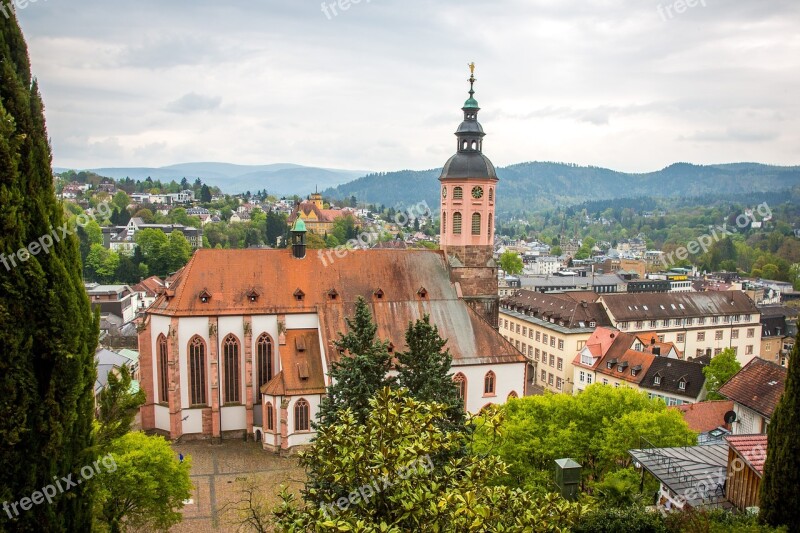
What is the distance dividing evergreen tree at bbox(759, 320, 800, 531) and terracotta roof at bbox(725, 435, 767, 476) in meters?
1.66

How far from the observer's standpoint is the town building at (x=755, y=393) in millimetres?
28875

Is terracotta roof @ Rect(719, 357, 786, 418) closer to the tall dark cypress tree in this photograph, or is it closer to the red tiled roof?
the red tiled roof

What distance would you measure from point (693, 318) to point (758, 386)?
41221mm

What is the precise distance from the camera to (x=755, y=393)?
30094mm

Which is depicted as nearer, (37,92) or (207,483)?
(37,92)

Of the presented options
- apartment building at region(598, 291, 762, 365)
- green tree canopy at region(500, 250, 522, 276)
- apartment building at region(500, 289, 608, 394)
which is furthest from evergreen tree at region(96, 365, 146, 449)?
green tree canopy at region(500, 250, 522, 276)

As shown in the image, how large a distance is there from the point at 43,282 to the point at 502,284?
100.0 metres

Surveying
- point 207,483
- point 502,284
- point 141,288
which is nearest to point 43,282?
point 207,483

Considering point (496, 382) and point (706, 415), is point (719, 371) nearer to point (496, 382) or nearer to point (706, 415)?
point (706, 415)

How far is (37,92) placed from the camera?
10984 millimetres

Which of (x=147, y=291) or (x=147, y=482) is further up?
(x=147, y=482)

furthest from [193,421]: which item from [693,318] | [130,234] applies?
[130,234]

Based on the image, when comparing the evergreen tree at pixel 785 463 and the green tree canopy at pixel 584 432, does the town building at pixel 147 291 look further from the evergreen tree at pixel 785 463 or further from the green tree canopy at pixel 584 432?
the evergreen tree at pixel 785 463

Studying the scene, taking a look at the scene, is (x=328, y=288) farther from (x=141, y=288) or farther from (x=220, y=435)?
(x=141, y=288)
